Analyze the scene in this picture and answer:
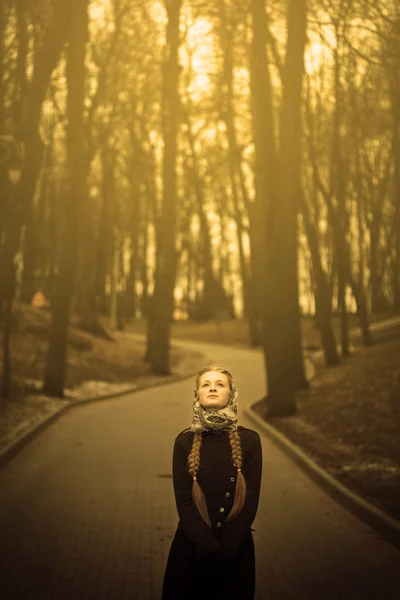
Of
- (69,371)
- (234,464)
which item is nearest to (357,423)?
(234,464)

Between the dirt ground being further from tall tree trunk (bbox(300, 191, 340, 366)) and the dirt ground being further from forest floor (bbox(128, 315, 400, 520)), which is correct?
tall tree trunk (bbox(300, 191, 340, 366))

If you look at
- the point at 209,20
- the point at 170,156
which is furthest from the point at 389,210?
the point at 209,20

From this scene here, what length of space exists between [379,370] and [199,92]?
16711mm

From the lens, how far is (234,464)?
430 cm

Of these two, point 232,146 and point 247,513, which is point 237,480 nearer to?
point 247,513

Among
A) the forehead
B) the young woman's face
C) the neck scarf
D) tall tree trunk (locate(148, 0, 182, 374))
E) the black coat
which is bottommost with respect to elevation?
the black coat

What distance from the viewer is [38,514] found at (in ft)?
A: 30.7

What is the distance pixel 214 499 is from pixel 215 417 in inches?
15.7

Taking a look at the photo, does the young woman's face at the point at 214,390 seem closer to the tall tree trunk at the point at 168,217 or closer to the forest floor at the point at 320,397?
the forest floor at the point at 320,397

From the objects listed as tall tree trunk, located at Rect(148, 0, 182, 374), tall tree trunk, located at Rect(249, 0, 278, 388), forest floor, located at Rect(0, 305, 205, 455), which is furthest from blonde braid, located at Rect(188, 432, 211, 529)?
tall tree trunk, located at Rect(148, 0, 182, 374)

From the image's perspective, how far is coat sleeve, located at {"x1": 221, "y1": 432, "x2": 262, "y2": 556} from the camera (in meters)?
4.19

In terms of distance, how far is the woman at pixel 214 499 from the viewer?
4180mm

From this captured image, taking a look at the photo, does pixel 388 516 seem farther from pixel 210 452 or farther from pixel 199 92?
pixel 199 92

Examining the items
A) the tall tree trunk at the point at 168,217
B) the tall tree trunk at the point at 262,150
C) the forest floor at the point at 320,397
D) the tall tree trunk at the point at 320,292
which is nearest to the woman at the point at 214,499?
the forest floor at the point at 320,397
